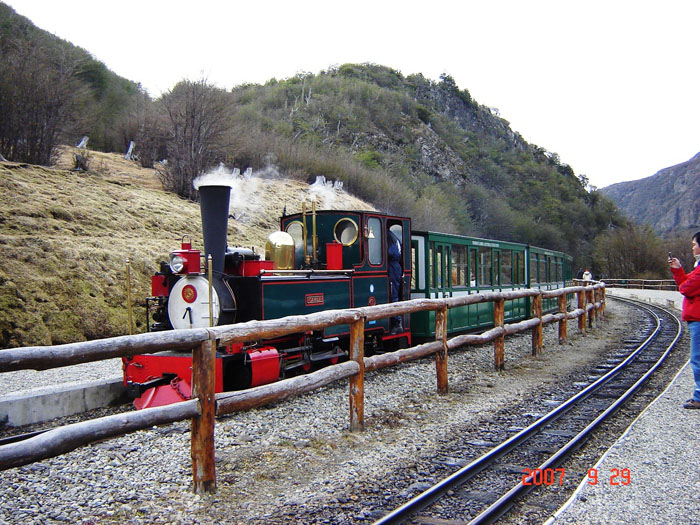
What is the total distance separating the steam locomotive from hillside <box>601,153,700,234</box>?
433ft

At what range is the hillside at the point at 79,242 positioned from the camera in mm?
10039

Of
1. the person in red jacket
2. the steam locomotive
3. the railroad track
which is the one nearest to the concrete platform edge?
the steam locomotive

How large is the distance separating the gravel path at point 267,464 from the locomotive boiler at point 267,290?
2.16 feet

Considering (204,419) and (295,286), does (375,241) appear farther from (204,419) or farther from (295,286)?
(204,419)

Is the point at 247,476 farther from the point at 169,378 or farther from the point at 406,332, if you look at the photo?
the point at 406,332

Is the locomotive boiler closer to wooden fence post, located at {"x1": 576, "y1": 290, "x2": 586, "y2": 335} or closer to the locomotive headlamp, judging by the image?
the locomotive headlamp

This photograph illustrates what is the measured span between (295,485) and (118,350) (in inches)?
64.4

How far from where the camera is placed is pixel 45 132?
16.4 metres

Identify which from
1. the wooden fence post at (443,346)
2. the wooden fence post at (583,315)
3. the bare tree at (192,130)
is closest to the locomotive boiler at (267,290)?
the wooden fence post at (443,346)

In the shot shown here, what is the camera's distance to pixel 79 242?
1229cm

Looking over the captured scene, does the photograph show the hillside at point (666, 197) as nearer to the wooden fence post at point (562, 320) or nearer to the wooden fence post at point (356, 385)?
the wooden fence post at point (562, 320)

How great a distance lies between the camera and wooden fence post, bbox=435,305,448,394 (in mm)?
6598

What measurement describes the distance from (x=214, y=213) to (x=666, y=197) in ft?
560

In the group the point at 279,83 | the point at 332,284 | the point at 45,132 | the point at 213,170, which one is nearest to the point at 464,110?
the point at 279,83
